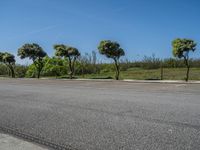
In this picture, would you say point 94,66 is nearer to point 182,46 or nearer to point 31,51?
point 31,51

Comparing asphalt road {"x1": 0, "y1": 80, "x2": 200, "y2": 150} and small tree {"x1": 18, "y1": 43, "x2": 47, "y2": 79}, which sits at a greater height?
small tree {"x1": 18, "y1": 43, "x2": 47, "y2": 79}

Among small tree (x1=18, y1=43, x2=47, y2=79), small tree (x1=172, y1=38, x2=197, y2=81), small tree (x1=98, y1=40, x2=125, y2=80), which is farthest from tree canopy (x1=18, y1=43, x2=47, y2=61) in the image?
small tree (x1=172, y1=38, x2=197, y2=81)

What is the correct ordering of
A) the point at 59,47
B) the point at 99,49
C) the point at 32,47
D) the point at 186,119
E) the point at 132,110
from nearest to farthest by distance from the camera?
1. the point at 186,119
2. the point at 132,110
3. the point at 99,49
4. the point at 59,47
5. the point at 32,47

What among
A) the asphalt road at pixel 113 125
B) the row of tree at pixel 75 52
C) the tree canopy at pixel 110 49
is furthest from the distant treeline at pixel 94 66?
the asphalt road at pixel 113 125

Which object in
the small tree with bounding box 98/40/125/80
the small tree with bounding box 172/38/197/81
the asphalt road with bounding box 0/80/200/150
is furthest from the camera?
the small tree with bounding box 98/40/125/80

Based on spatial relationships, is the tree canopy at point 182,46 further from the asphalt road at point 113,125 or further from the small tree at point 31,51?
the small tree at point 31,51

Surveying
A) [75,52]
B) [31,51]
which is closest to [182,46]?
[75,52]

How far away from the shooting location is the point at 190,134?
193 inches

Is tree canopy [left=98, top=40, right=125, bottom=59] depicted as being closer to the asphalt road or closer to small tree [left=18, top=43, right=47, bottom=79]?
small tree [left=18, top=43, right=47, bottom=79]

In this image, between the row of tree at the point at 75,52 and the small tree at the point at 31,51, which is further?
the small tree at the point at 31,51

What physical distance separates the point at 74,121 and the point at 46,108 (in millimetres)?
2398

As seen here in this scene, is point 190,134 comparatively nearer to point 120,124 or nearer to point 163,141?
point 163,141

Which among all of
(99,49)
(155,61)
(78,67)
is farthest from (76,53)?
(155,61)

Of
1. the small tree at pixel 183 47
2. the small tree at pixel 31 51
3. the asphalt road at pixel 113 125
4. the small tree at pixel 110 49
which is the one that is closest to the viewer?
the asphalt road at pixel 113 125
